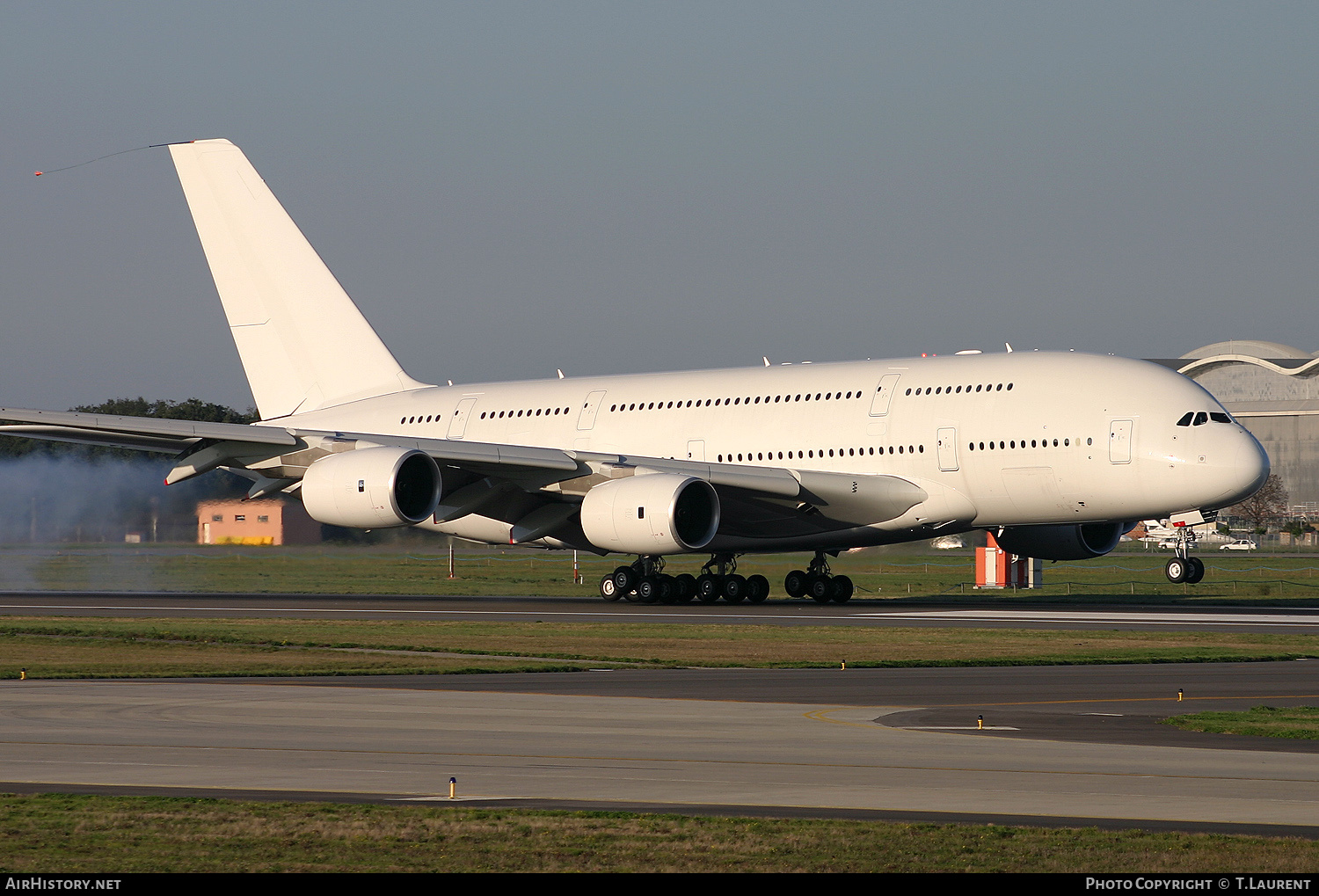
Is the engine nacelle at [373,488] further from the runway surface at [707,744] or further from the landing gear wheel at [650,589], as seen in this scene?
the runway surface at [707,744]

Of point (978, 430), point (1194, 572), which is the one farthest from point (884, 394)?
point (1194, 572)

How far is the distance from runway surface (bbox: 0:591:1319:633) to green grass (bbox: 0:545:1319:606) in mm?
3714

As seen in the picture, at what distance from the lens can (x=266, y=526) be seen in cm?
5147

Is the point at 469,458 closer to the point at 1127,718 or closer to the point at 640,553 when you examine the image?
the point at 640,553

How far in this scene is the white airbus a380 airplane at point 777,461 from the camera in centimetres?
3616

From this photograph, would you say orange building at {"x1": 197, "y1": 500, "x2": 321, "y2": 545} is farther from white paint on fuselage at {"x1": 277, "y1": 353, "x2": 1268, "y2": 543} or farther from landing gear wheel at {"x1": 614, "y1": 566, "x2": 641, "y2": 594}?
landing gear wheel at {"x1": 614, "y1": 566, "x2": 641, "y2": 594}

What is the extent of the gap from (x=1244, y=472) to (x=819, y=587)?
1085 cm

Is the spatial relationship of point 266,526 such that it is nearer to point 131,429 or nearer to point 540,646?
point 131,429

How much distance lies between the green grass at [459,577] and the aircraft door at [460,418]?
3903mm

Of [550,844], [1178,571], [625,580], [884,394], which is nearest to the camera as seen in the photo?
[550,844]

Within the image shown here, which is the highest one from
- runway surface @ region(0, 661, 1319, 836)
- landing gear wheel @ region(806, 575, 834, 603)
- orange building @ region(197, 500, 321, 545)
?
orange building @ region(197, 500, 321, 545)

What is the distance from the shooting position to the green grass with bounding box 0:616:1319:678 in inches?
930

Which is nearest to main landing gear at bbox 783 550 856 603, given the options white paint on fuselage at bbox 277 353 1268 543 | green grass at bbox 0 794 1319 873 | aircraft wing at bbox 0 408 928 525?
aircraft wing at bbox 0 408 928 525

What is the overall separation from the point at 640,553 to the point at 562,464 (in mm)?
2761
